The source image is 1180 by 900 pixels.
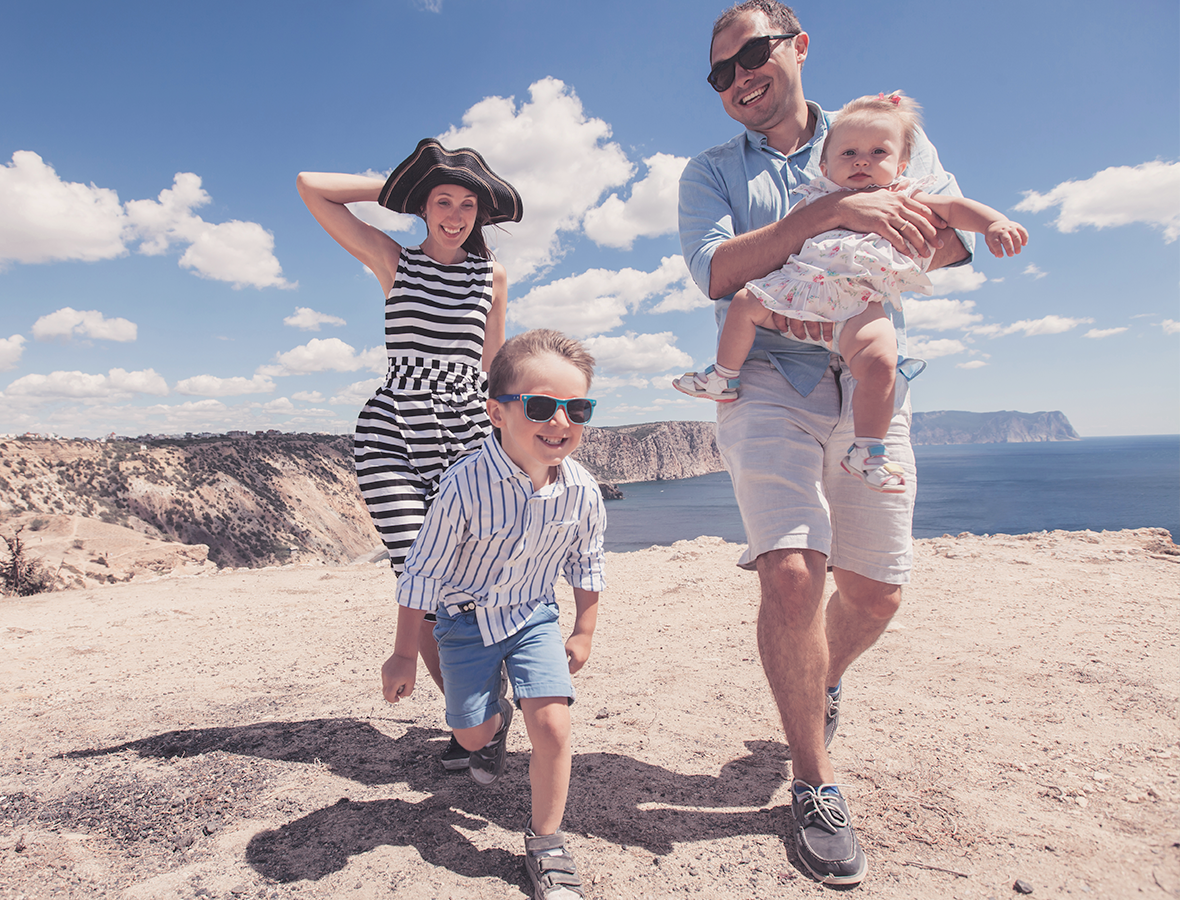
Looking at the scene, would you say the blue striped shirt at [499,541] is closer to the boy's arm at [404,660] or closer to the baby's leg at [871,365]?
the boy's arm at [404,660]

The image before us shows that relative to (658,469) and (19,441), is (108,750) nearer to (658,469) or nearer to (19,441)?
(19,441)

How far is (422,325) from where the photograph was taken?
2.83 metres

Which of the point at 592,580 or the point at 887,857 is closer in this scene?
the point at 887,857

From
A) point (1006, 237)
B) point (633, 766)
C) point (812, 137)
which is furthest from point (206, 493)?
point (1006, 237)

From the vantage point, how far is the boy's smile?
2117 millimetres

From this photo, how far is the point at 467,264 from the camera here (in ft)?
9.72

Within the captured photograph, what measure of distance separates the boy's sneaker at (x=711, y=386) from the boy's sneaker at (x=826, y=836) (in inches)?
57.9

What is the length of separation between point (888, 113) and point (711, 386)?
138 cm

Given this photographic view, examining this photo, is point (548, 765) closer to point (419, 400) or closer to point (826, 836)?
point (826, 836)

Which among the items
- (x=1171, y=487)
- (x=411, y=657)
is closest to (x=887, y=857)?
(x=411, y=657)

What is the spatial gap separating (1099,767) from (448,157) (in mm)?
3835

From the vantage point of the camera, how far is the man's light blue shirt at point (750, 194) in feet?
8.49

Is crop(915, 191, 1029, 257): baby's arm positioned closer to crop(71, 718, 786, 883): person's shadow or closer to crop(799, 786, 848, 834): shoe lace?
crop(799, 786, 848, 834): shoe lace

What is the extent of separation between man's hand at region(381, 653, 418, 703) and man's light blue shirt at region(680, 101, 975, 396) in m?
1.84
